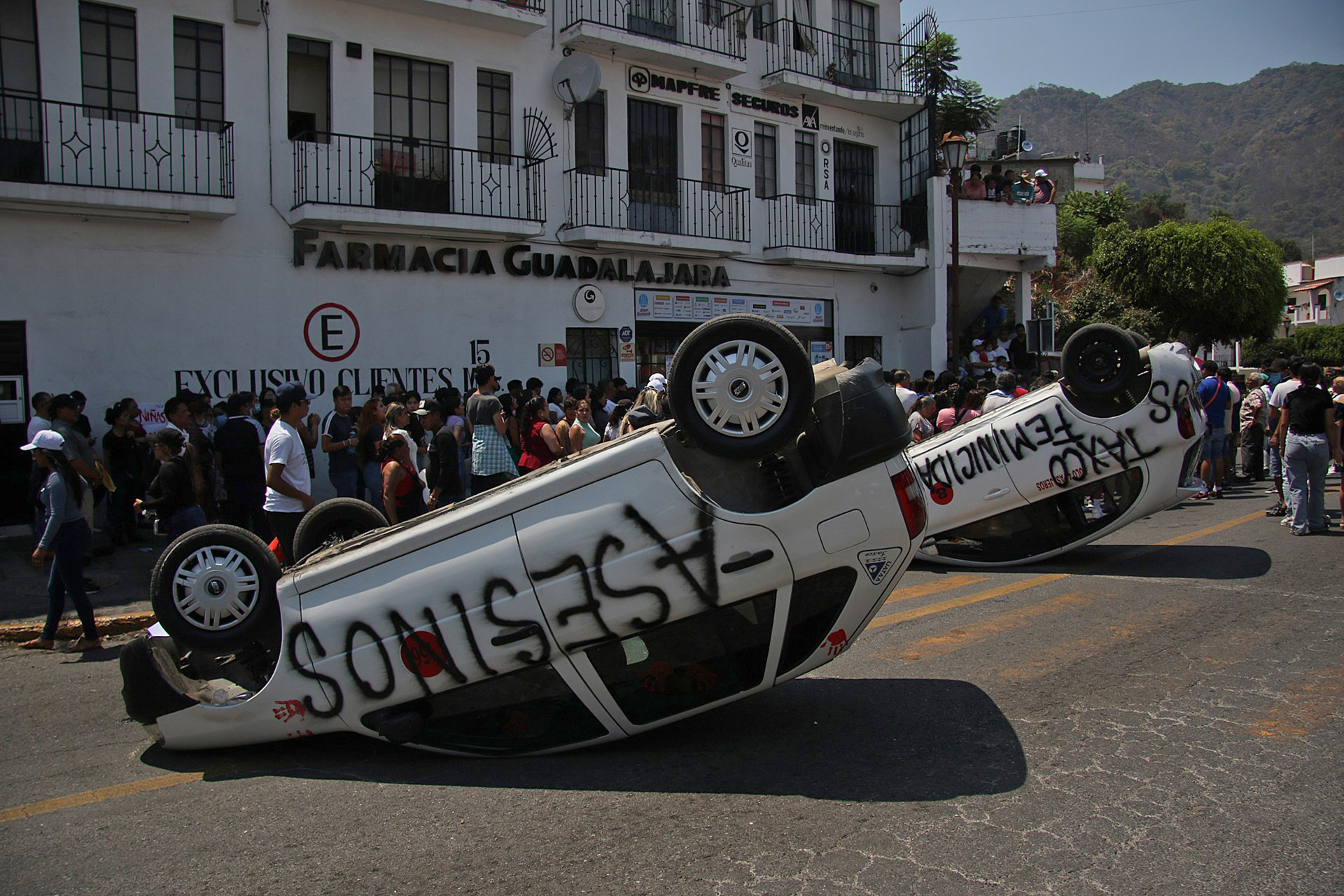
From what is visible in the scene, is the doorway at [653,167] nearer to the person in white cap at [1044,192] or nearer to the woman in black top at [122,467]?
the person in white cap at [1044,192]

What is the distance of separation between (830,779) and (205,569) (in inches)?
117

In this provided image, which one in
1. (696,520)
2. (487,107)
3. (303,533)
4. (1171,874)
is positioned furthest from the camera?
(487,107)

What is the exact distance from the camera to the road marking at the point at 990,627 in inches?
238

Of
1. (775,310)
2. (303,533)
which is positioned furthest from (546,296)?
(303,533)

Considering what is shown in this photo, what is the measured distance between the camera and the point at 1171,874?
3230 mm

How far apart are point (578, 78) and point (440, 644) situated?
14138mm

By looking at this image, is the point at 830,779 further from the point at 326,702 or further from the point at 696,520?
the point at 326,702

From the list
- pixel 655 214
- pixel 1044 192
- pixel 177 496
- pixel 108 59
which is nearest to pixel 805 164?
pixel 655 214

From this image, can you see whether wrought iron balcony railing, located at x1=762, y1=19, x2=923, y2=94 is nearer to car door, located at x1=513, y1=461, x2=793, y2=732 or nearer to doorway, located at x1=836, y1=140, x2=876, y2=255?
doorway, located at x1=836, y1=140, x2=876, y2=255

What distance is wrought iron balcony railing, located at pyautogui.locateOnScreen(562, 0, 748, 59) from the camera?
1689 cm

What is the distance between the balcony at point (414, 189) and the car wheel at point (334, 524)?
939 cm

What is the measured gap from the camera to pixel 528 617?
407cm

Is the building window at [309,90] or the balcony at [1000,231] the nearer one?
the building window at [309,90]

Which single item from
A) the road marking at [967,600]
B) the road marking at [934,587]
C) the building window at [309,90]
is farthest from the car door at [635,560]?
the building window at [309,90]
